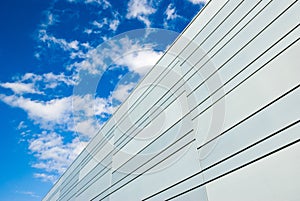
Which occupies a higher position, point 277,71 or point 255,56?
point 255,56

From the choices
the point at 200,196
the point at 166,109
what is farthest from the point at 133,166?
the point at 200,196

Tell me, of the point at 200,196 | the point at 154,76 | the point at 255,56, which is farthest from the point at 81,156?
the point at 255,56

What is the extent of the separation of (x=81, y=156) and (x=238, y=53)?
15.0m

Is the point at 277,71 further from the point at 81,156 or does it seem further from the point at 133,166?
the point at 81,156

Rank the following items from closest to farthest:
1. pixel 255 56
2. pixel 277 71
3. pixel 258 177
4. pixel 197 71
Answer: pixel 258 177 → pixel 277 71 → pixel 255 56 → pixel 197 71

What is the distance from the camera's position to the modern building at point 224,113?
3.34 m

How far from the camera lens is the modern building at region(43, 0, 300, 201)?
3.34 m

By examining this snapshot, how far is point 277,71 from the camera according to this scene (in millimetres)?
3697

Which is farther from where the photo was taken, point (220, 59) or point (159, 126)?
point (159, 126)

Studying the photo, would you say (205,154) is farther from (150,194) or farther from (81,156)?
(81,156)

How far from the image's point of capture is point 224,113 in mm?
4559

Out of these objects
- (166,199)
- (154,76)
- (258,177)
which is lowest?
(258,177)

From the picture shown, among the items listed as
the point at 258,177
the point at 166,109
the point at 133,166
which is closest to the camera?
the point at 258,177

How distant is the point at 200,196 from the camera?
14.8 feet
